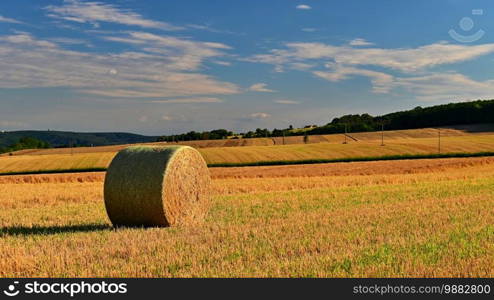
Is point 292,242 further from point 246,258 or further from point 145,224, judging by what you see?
point 145,224

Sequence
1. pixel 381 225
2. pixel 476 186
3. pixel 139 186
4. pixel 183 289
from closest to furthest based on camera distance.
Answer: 1. pixel 183 289
2. pixel 381 225
3. pixel 139 186
4. pixel 476 186

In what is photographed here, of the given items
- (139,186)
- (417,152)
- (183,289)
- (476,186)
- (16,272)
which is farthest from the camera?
(417,152)

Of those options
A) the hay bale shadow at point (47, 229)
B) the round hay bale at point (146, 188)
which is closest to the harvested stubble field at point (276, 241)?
the hay bale shadow at point (47, 229)

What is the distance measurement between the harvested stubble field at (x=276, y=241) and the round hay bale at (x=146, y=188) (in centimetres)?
60

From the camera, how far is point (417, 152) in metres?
53.3

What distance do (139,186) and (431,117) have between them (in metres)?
94.9

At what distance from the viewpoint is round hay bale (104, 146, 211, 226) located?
12.0 meters

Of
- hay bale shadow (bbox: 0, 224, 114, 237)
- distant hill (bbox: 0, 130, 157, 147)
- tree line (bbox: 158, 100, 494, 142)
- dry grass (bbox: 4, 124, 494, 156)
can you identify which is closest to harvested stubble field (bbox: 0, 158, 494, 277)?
hay bale shadow (bbox: 0, 224, 114, 237)

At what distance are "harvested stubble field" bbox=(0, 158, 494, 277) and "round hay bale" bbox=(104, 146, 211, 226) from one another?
1.98ft

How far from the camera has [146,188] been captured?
1203 cm

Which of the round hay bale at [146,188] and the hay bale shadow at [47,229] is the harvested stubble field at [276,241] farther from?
the round hay bale at [146,188]

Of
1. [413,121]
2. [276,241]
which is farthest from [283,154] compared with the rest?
[413,121]

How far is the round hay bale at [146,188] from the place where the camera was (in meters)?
12.0

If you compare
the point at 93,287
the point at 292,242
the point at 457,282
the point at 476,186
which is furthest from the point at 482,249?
the point at 476,186
